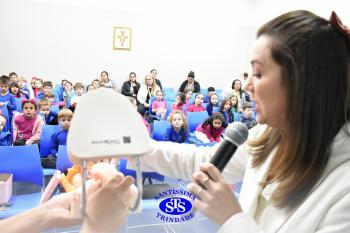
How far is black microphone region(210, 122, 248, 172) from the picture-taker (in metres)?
0.81

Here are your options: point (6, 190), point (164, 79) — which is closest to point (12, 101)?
point (6, 190)

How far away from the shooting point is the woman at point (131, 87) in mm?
8211

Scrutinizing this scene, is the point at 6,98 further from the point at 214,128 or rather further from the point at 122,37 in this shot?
the point at 122,37

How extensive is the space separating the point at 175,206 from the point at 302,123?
6.65ft

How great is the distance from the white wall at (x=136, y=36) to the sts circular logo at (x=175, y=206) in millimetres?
6067

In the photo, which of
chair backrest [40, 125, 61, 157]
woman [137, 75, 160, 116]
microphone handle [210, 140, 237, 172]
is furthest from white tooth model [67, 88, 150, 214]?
woman [137, 75, 160, 116]

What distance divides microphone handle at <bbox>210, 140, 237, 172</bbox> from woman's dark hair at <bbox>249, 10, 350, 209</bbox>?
5.2 inches

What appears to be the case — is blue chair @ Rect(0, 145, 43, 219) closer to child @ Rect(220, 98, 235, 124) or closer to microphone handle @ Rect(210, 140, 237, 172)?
microphone handle @ Rect(210, 140, 237, 172)

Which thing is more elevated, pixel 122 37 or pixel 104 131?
pixel 122 37

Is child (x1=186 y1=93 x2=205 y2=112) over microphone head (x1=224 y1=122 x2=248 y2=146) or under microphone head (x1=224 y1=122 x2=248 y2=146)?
under

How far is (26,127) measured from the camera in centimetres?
384

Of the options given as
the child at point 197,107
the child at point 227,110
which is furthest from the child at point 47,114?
the child at point 227,110

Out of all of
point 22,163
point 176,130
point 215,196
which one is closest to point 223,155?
point 215,196

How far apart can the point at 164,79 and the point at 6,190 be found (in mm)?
7219
